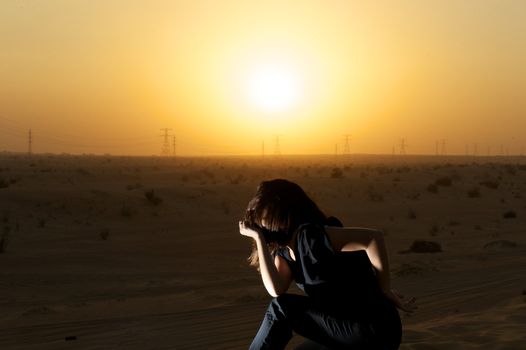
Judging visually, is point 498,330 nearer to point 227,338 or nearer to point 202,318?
point 227,338

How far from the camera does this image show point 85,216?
87.0 feet

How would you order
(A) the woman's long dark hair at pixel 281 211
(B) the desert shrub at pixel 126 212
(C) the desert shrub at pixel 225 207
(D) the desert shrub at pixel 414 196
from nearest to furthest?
(A) the woman's long dark hair at pixel 281 211 → (B) the desert shrub at pixel 126 212 → (C) the desert shrub at pixel 225 207 → (D) the desert shrub at pixel 414 196

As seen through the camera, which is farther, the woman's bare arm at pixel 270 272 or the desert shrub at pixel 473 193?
the desert shrub at pixel 473 193

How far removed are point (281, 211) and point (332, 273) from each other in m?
0.53

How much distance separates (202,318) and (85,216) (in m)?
17.4

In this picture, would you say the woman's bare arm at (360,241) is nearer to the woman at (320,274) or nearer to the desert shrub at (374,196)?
the woman at (320,274)

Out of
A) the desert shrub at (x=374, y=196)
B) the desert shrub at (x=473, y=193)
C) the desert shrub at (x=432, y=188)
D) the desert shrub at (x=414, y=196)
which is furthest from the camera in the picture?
the desert shrub at (x=432, y=188)

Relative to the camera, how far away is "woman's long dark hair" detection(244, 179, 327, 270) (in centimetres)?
487

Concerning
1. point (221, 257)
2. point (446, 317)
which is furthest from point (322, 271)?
point (221, 257)

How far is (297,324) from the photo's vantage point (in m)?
5.04

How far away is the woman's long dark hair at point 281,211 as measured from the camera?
4871mm

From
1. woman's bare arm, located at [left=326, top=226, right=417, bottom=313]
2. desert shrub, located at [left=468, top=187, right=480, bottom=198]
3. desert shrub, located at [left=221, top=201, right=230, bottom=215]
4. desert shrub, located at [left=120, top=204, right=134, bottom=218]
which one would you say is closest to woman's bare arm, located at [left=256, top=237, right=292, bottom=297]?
woman's bare arm, located at [left=326, top=226, right=417, bottom=313]

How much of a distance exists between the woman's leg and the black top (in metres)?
0.10

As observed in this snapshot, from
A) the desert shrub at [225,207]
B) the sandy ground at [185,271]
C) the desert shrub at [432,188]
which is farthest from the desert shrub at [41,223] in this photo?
the desert shrub at [432,188]
